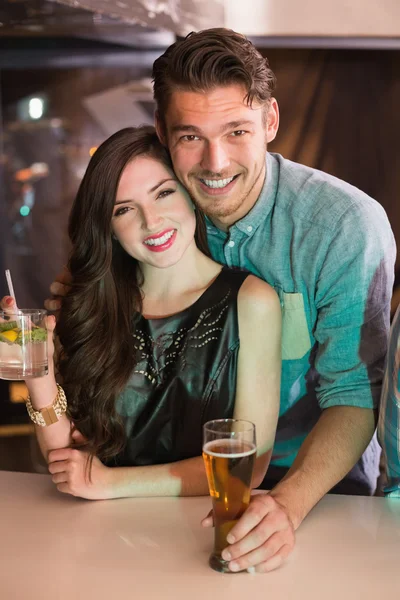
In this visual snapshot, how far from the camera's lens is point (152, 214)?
6.51 feet

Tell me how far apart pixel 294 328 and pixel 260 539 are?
0.87 meters

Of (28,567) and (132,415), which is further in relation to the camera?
(132,415)

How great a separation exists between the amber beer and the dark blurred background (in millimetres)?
2552

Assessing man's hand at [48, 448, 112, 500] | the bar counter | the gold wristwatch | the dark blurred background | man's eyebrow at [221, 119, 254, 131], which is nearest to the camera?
the bar counter

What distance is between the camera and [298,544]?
140 centimetres

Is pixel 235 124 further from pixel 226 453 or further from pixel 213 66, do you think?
pixel 226 453

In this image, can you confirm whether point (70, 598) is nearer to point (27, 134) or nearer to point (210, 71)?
point (210, 71)

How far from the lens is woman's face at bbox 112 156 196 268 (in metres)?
1.99

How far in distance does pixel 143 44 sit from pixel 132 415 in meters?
2.36

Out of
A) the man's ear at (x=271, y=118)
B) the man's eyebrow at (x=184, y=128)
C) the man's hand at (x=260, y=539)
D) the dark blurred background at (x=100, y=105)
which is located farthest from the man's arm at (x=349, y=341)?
the dark blurred background at (x=100, y=105)

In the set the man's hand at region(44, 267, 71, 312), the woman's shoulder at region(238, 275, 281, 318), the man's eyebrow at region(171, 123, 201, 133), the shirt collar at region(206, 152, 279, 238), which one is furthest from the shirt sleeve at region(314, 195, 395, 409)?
the man's hand at region(44, 267, 71, 312)

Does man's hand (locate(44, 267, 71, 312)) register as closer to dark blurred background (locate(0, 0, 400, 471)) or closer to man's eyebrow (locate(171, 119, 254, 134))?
man's eyebrow (locate(171, 119, 254, 134))

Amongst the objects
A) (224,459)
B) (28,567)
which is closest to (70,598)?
(28,567)

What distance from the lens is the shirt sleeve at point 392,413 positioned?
1.59 m
